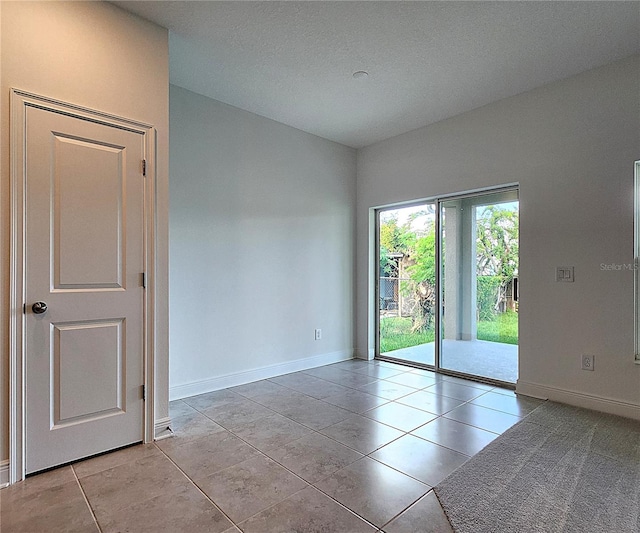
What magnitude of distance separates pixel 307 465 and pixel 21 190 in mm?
2257

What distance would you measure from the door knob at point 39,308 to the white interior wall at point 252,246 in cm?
122

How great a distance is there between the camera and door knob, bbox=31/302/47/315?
2.09m

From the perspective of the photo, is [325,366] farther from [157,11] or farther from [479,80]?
[157,11]

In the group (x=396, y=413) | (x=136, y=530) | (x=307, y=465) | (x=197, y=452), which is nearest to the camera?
(x=136, y=530)

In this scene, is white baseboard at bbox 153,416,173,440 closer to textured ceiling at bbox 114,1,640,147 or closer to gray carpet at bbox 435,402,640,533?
gray carpet at bbox 435,402,640,533

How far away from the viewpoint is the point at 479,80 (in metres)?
3.26

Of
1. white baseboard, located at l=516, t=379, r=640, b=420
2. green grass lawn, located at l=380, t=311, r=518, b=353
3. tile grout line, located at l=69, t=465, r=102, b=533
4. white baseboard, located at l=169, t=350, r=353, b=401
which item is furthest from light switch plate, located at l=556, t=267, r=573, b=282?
tile grout line, located at l=69, t=465, r=102, b=533

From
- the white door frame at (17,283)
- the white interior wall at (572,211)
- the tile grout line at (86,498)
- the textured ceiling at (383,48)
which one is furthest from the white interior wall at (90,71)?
the white interior wall at (572,211)

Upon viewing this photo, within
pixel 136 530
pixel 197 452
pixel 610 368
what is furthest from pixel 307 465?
pixel 610 368

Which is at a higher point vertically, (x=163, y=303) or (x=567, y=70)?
(x=567, y=70)

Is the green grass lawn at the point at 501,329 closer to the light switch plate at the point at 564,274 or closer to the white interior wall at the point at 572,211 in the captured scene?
the white interior wall at the point at 572,211

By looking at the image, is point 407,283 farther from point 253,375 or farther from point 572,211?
point 253,375

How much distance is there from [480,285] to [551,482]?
2232mm

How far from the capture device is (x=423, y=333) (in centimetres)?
451
